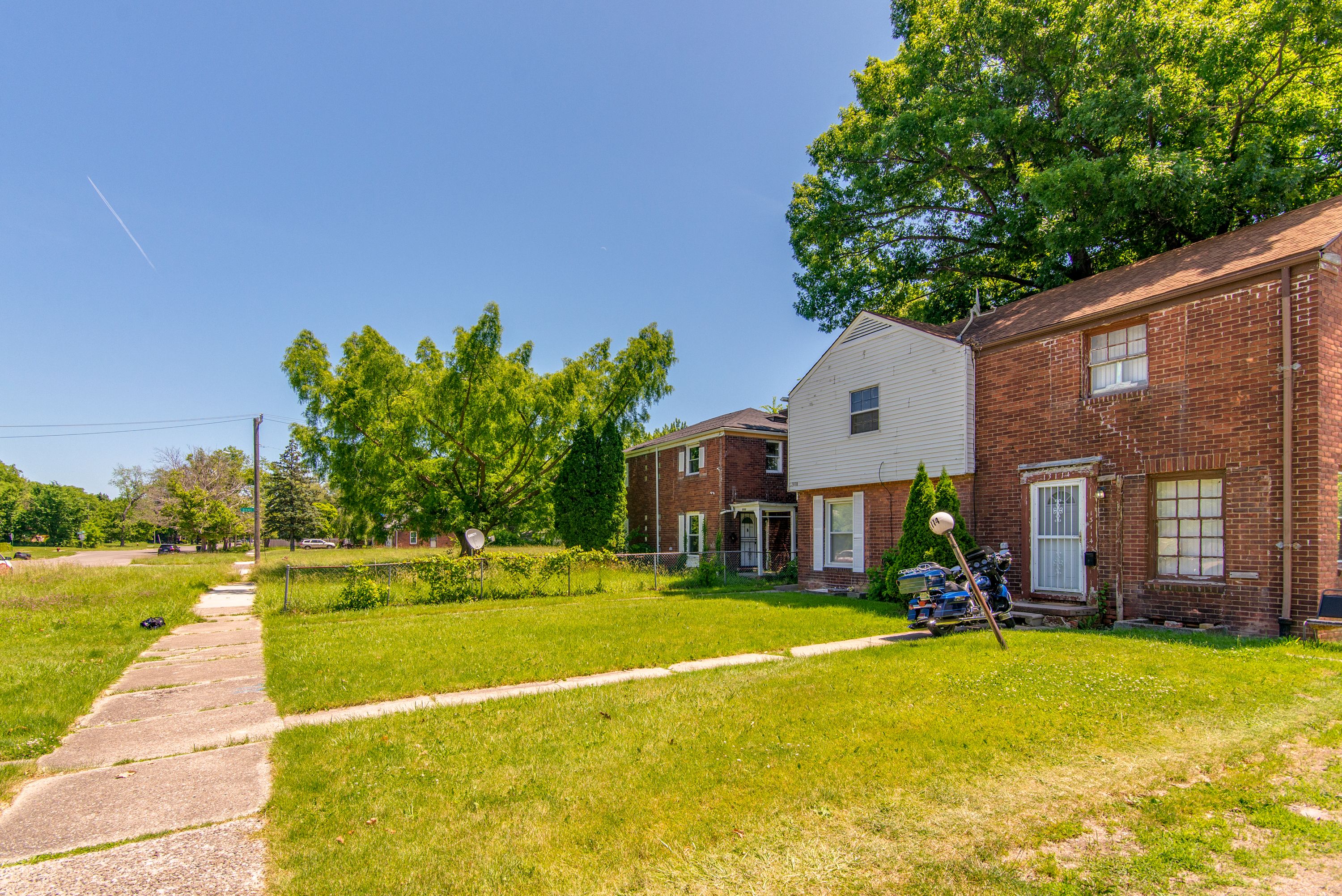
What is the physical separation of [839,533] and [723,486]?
20.9 feet

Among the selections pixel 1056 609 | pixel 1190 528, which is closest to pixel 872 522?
pixel 1056 609

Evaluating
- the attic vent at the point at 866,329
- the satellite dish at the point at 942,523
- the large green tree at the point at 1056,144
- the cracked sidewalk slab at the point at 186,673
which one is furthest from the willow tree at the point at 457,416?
the satellite dish at the point at 942,523

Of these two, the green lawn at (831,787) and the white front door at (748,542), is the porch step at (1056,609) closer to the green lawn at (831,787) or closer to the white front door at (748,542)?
the green lawn at (831,787)

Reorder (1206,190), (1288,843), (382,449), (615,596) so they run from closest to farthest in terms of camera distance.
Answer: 1. (1288,843)
2. (1206,190)
3. (615,596)
4. (382,449)

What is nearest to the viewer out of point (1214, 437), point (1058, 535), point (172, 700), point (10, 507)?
point (172, 700)

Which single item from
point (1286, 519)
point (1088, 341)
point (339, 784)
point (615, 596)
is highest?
point (1088, 341)

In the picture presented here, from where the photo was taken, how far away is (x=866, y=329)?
54.0ft

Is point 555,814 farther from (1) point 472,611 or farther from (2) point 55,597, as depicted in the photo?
(2) point 55,597

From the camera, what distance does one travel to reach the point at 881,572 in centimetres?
1481

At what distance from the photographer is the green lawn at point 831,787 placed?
3.29 m

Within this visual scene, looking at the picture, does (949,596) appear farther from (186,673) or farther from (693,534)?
(693,534)

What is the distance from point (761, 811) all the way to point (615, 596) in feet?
42.3

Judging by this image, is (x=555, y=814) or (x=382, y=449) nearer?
(x=555, y=814)

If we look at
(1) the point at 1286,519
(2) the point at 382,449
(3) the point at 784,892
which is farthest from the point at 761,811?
(2) the point at 382,449
